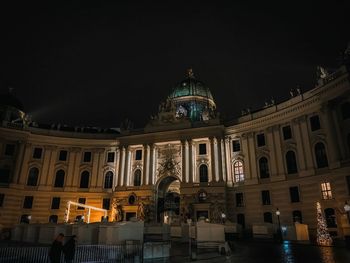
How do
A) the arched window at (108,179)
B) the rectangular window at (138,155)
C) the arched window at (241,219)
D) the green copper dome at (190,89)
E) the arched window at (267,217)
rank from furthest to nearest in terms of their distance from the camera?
the green copper dome at (190,89) < the arched window at (108,179) < the rectangular window at (138,155) < the arched window at (241,219) < the arched window at (267,217)

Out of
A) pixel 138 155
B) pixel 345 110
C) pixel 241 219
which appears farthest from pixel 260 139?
pixel 138 155

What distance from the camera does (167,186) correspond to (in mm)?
51188

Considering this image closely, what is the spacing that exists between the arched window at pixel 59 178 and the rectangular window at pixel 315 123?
43.2 m

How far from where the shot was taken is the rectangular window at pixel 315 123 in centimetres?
3559

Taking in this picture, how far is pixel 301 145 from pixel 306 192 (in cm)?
640

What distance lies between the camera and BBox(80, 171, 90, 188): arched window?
50703mm

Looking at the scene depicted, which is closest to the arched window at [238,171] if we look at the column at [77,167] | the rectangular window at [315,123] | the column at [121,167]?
the rectangular window at [315,123]

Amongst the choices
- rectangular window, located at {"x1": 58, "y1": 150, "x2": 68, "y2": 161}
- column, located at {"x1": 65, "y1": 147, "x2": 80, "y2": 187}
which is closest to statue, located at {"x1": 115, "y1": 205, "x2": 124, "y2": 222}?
column, located at {"x1": 65, "y1": 147, "x2": 80, "y2": 187}

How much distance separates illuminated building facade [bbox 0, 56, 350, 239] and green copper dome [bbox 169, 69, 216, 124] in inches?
313

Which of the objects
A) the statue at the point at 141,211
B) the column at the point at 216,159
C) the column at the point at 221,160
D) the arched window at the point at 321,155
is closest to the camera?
the arched window at the point at 321,155

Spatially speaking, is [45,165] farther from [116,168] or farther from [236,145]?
[236,145]

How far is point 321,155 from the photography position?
34.4 metres

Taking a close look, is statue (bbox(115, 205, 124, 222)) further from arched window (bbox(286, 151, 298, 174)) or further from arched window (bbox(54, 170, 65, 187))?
arched window (bbox(286, 151, 298, 174))

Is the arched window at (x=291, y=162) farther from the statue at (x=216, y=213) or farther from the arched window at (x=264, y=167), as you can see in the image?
the statue at (x=216, y=213)
